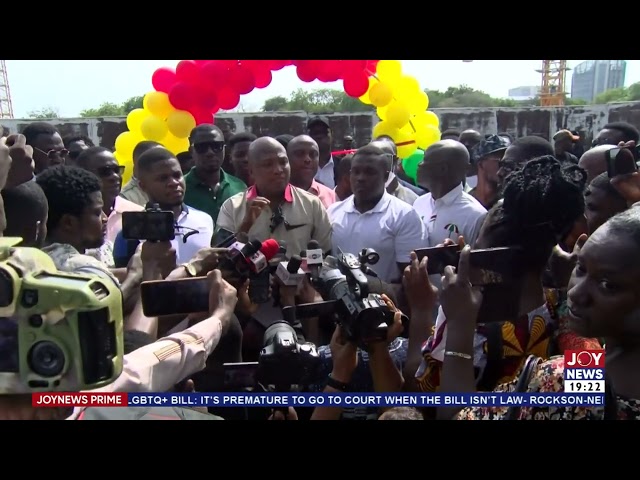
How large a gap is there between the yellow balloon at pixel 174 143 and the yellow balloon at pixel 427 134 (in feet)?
3.91

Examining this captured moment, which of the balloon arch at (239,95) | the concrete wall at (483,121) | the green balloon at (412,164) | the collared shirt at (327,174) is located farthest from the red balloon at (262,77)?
the collared shirt at (327,174)

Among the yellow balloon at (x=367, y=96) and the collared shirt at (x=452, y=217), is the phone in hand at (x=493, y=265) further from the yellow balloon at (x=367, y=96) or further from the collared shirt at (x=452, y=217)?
the yellow balloon at (x=367, y=96)

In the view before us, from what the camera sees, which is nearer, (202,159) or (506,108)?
(506,108)

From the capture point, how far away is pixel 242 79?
2.52 meters

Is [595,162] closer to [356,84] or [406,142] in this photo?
[356,84]

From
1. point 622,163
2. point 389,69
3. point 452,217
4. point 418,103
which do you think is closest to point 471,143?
point 418,103

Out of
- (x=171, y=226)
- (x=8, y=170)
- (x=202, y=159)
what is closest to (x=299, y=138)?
(x=202, y=159)

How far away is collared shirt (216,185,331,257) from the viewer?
2.50 meters

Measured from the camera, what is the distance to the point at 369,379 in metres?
2.17

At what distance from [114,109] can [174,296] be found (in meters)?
0.85

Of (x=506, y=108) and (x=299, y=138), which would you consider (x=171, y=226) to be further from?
(x=506, y=108)
